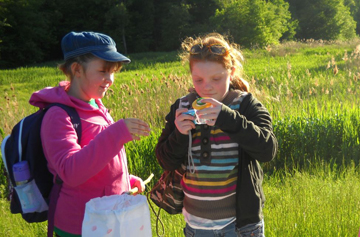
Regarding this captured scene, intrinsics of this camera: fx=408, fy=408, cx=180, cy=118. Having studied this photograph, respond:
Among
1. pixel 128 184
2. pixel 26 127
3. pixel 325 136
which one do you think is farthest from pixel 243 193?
pixel 325 136

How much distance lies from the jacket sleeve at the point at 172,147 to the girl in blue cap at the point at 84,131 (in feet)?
0.48

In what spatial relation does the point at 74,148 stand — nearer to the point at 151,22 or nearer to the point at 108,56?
the point at 108,56

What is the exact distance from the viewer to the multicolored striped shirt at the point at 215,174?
6.63 ft

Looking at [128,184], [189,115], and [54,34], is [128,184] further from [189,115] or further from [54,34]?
[54,34]

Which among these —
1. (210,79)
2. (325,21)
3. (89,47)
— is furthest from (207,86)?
(325,21)

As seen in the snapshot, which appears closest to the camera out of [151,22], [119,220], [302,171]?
[119,220]

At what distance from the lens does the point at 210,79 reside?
2.02m

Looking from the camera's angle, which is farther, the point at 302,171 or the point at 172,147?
the point at 302,171

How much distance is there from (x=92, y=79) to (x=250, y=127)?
857 mm

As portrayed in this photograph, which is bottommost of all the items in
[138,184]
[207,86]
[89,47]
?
[138,184]

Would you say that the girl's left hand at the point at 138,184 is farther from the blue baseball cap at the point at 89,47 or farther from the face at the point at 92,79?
the blue baseball cap at the point at 89,47

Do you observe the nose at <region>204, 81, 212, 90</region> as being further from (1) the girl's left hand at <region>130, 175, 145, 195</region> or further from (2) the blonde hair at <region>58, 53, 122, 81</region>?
(1) the girl's left hand at <region>130, 175, 145, 195</region>

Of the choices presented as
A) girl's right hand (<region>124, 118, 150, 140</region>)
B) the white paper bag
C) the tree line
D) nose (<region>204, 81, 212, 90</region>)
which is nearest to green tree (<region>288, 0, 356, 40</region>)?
the tree line

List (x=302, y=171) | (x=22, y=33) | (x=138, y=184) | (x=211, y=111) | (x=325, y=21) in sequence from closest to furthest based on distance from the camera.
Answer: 1. (x=211, y=111)
2. (x=138, y=184)
3. (x=302, y=171)
4. (x=22, y=33)
5. (x=325, y=21)
